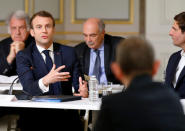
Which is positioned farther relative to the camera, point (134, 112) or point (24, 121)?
point (24, 121)

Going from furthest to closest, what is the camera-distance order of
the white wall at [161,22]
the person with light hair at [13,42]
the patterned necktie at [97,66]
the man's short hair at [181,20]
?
the white wall at [161,22] < the person with light hair at [13,42] < the patterned necktie at [97,66] < the man's short hair at [181,20]

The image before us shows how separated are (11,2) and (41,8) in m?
0.47

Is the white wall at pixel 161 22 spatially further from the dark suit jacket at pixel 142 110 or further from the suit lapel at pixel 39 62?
the dark suit jacket at pixel 142 110

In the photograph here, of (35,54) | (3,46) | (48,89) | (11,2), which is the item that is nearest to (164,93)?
(48,89)

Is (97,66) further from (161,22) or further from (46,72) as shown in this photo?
(161,22)

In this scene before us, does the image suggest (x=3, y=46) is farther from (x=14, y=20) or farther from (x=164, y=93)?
(x=164, y=93)

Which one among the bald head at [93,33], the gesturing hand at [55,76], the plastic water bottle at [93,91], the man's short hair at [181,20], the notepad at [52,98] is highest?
the man's short hair at [181,20]

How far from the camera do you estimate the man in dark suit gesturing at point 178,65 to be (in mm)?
3656

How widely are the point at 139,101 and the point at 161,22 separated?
4277 millimetres

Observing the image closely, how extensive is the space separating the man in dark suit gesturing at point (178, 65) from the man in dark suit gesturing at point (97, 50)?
71 cm

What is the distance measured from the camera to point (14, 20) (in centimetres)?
498

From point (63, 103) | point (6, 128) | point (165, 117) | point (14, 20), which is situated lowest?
point (6, 128)

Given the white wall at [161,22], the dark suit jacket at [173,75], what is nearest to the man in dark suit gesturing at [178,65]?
the dark suit jacket at [173,75]

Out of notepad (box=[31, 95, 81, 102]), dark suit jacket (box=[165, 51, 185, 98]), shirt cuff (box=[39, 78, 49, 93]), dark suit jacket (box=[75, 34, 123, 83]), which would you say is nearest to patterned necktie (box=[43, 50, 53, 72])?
shirt cuff (box=[39, 78, 49, 93])
